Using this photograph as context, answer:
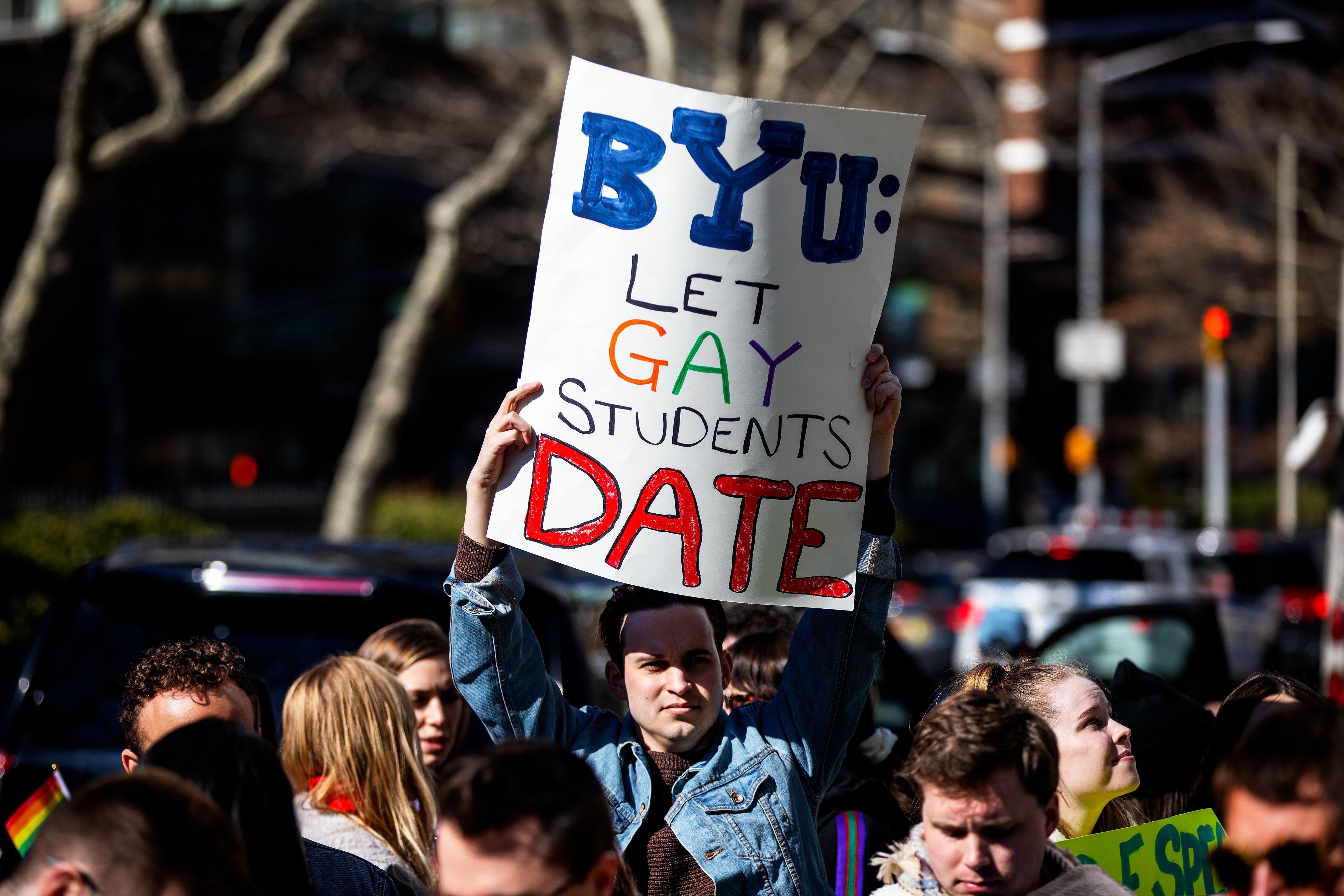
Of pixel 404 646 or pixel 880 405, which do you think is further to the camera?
pixel 404 646

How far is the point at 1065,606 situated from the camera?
1164cm

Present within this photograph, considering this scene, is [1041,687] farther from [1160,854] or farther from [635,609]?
[635,609]

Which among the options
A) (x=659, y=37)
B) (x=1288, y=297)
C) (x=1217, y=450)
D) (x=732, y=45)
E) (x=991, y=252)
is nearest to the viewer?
(x=659, y=37)

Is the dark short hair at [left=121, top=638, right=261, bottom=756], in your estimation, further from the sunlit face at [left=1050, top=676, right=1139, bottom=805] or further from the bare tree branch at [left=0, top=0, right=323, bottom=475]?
the bare tree branch at [left=0, top=0, right=323, bottom=475]

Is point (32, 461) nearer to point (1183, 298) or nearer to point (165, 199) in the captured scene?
point (165, 199)

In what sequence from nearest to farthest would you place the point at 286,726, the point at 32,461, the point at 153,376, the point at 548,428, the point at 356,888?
the point at 356,888, the point at 548,428, the point at 286,726, the point at 32,461, the point at 153,376

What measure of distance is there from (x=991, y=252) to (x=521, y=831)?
96.5 feet

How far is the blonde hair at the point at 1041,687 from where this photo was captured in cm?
321

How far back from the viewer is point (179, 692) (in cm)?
302

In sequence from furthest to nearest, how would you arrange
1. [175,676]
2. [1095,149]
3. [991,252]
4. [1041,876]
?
[991,252] → [1095,149] → [175,676] → [1041,876]

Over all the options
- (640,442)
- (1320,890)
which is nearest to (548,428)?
(640,442)

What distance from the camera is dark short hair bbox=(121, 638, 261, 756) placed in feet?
9.94

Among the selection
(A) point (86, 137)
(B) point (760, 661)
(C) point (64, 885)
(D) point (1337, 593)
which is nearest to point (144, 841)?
(C) point (64, 885)

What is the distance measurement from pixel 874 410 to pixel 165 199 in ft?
105
